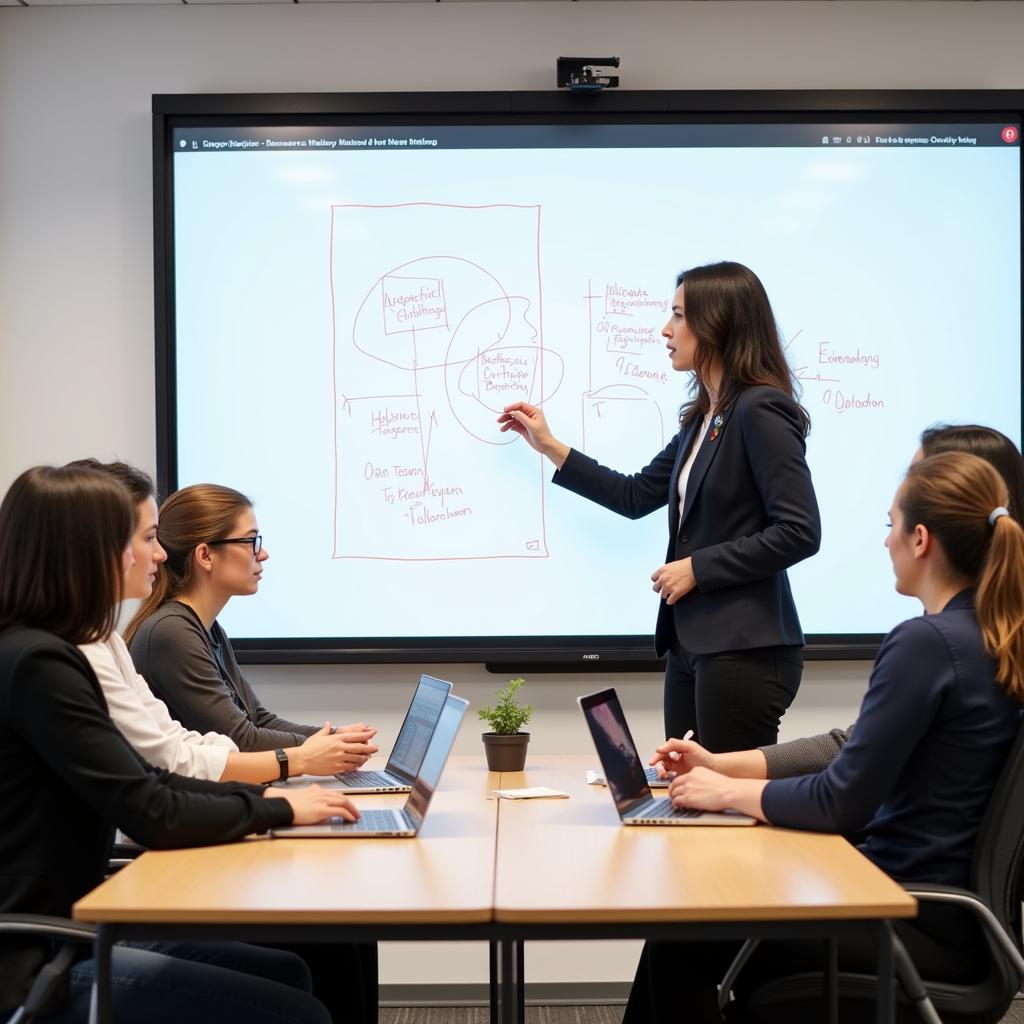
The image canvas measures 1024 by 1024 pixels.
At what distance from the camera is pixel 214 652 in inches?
99.2

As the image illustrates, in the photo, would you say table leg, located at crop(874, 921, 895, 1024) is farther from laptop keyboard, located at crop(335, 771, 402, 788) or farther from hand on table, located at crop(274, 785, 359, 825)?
laptop keyboard, located at crop(335, 771, 402, 788)

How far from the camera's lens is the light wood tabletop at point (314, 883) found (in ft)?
4.62

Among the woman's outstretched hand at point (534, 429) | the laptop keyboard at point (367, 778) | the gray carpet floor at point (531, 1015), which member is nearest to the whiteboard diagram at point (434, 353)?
the woman's outstretched hand at point (534, 429)

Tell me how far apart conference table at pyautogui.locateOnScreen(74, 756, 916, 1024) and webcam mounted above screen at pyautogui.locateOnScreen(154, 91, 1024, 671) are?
173cm

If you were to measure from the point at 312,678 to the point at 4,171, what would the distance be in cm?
181

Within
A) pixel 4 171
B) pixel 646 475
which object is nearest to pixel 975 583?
pixel 646 475

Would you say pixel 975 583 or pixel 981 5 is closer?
pixel 975 583

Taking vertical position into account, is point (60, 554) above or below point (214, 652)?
above

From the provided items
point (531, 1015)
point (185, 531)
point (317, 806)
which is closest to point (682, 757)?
point (317, 806)

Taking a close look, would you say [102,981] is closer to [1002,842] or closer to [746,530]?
[1002,842]

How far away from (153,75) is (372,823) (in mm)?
2634

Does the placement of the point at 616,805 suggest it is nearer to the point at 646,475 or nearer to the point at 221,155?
the point at 646,475

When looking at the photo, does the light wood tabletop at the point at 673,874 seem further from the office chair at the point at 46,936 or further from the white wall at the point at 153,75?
the white wall at the point at 153,75

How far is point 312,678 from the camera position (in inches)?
138
